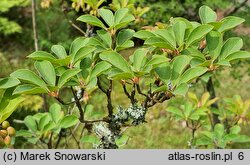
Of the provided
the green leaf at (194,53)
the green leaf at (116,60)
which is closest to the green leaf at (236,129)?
the green leaf at (194,53)

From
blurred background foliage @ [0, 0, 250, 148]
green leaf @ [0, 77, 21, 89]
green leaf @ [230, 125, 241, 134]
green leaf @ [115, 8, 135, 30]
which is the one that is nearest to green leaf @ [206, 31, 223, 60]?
green leaf @ [115, 8, 135, 30]

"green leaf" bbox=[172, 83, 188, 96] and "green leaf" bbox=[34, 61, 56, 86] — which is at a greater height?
"green leaf" bbox=[34, 61, 56, 86]

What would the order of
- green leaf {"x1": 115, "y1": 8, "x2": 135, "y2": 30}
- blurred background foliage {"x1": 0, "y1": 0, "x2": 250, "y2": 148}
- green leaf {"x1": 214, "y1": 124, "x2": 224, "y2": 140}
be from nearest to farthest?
green leaf {"x1": 115, "y1": 8, "x2": 135, "y2": 30}
green leaf {"x1": 214, "y1": 124, "x2": 224, "y2": 140}
blurred background foliage {"x1": 0, "y1": 0, "x2": 250, "y2": 148}

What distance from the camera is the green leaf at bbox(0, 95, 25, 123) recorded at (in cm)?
115

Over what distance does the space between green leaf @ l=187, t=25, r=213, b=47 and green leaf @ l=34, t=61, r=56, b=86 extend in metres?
0.36

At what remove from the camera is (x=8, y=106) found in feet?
3.83

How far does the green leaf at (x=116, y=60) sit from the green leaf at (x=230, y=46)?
0.27 m

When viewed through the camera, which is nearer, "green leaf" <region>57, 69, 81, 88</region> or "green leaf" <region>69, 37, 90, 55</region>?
"green leaf" <region>57, 69, 81, 88</region>

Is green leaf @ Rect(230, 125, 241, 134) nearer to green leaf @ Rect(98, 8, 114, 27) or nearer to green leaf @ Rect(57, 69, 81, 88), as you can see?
green leaf @ Rect(98, 8, 114, 27)

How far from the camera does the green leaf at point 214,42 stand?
119cm

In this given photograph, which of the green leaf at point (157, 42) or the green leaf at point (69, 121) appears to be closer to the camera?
the green leaf at point (157, 42)

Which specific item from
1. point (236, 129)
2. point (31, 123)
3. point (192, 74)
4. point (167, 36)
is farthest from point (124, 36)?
point (236, 129)

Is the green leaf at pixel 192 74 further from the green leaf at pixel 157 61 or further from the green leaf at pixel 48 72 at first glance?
the green leaf at pixel 48 72

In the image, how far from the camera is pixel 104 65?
115cm
